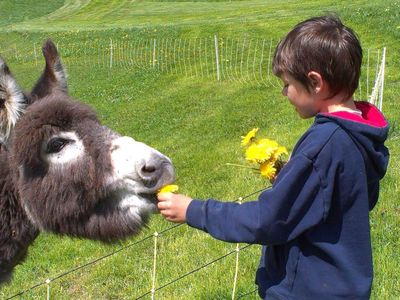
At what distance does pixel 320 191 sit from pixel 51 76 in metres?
2.09

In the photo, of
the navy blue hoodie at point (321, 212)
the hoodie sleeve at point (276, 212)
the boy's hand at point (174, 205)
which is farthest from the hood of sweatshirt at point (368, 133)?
the boy's hand at point (174, 205)

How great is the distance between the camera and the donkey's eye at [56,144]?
9.59 feet

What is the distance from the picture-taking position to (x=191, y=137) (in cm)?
1045

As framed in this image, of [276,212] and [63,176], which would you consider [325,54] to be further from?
[63,176]

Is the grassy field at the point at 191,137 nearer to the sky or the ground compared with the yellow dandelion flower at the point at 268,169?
nearer to the ground

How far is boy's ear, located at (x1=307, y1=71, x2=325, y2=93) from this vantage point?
243 cm

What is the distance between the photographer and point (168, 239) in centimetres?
582

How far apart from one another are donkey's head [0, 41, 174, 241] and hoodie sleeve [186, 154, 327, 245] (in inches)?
18.1

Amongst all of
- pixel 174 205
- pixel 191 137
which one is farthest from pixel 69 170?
pixel 191 137

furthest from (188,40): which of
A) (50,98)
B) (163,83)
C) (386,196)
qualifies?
(50,98)

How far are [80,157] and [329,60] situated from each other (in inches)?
53.7

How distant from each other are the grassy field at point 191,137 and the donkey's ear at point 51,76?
0.15 metres

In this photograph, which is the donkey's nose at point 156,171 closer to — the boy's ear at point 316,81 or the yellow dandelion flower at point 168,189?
the yellow dandelion flower at point 168,189

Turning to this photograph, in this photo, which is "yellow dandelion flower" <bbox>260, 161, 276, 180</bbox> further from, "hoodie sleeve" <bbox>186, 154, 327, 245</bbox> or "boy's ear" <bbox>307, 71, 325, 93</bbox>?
"boy's ear" <bbox>307, 71, 325, 93</bbox>
